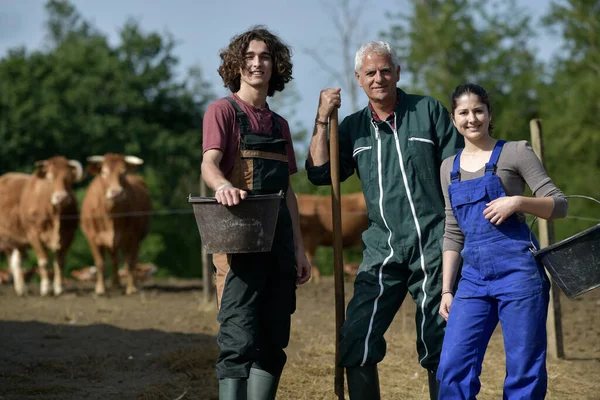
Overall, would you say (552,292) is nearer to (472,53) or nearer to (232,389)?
(232,389)

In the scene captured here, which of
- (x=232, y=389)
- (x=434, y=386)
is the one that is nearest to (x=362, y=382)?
(x=434, y=386)

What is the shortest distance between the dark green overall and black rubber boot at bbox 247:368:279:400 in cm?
2

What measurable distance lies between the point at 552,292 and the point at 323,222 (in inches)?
333

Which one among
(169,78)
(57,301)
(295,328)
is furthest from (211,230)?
(169,78)

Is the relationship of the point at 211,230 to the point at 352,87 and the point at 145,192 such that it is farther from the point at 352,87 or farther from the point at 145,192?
the point at 352,87

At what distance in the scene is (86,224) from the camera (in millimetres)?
12609

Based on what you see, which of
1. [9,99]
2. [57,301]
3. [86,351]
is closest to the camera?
[86,351]

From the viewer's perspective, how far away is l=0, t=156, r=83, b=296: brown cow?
12.4 metres

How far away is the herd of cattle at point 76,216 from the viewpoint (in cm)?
1235

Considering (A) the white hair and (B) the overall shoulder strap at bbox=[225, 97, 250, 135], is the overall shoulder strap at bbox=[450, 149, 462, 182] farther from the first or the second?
(B) the overall shoulder strap at bbox=[225, 97, 250, 135]

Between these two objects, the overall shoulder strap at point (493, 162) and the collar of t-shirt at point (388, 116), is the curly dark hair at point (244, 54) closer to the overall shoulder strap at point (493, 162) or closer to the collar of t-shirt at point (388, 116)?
the collar of t-shirt at point (388, 116)

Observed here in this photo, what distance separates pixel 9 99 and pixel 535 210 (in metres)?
26.5

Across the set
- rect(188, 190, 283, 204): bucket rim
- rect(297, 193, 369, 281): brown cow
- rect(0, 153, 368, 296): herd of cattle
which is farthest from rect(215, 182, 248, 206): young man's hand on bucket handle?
rect(297, 193, 369, 281): brown cow

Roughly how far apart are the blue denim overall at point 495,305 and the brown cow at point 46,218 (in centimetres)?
967
